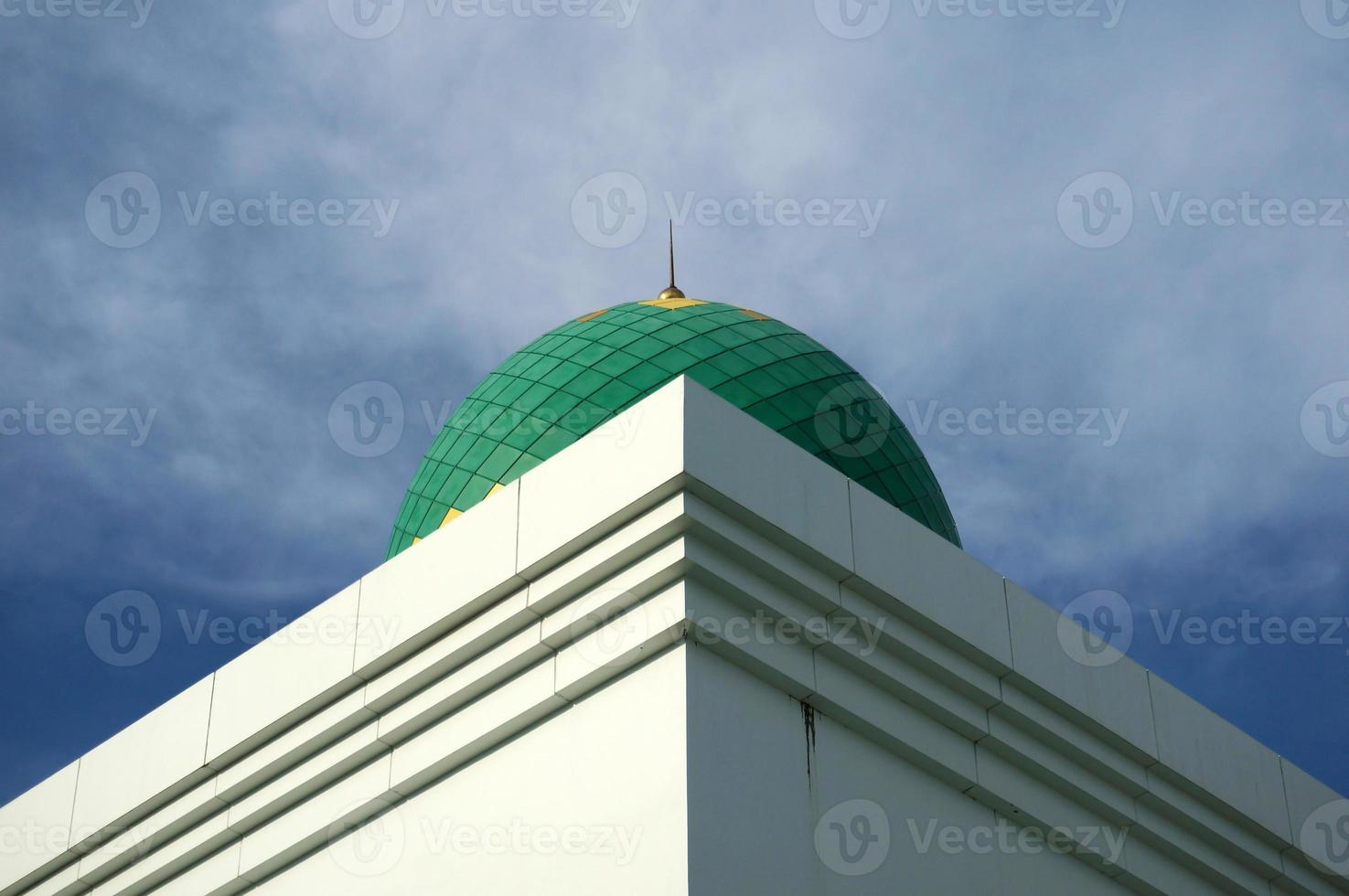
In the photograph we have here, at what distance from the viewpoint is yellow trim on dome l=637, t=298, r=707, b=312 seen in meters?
12.2

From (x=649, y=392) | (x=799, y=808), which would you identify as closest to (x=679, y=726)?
(x=799, y=808)

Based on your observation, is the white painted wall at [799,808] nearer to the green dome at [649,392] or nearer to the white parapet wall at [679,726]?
the white parapet wall at [679,726]

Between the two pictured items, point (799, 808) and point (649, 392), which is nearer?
point (799, 808)

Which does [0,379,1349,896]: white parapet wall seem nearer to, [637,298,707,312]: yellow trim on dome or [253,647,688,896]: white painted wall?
[253,647,688,896]: white painted wall

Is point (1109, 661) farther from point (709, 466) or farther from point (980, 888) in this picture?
point (709, 466)

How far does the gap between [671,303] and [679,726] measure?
5908mm

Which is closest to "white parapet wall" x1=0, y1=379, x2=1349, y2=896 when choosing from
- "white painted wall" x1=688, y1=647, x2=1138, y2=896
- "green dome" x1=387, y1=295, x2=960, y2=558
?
"white painted wall" x1=688, y1=647, x2=1138, y2=896

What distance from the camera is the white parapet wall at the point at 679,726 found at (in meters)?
7.16

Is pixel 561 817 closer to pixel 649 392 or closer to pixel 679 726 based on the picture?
pixel 679 726

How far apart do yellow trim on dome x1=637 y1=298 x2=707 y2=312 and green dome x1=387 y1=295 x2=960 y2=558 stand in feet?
0.36

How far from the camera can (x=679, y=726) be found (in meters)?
6.90

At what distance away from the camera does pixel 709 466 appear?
7.31m

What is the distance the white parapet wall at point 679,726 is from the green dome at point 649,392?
2537 millimetres

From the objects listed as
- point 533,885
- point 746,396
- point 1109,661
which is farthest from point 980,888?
point 746,396
